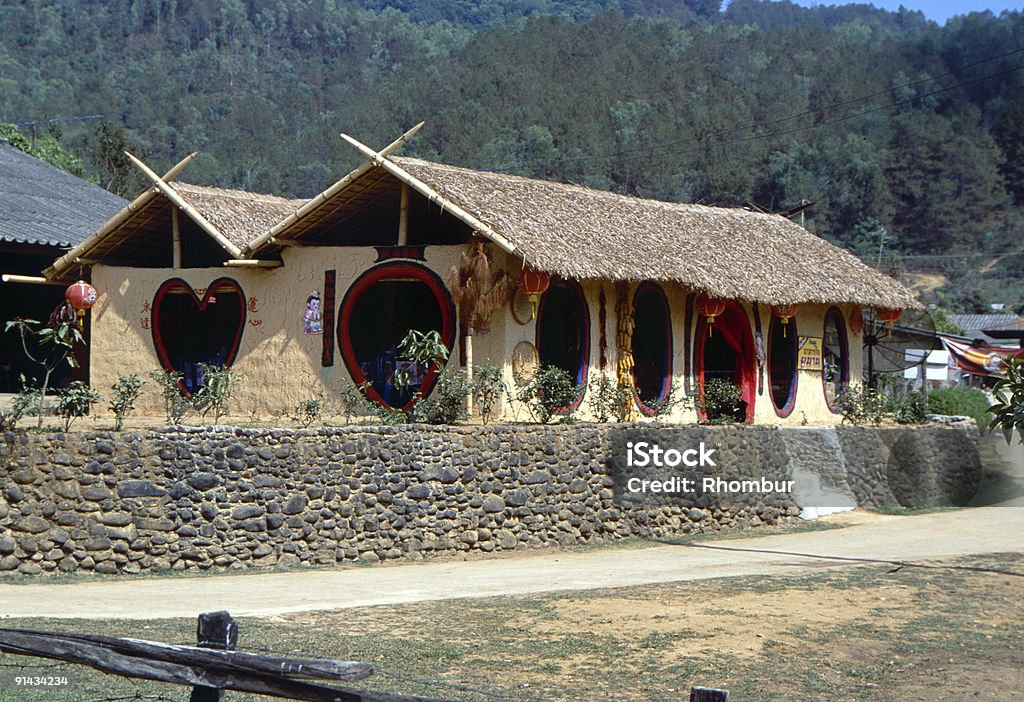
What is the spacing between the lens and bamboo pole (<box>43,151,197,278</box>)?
1942cm

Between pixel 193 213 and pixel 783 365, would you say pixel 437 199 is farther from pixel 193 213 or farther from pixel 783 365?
pixel 783 365

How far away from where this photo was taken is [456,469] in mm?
15406

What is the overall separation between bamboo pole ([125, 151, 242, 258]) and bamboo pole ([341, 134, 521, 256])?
257 cm

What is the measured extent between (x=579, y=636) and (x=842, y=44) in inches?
3781

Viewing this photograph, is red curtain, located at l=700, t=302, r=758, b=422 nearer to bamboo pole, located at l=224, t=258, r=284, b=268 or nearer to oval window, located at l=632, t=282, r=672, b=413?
oval window, located at l=632, t=282, r=672, b=413

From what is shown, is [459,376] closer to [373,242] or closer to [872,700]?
[373,242]

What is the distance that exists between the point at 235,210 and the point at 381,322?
11.7ft

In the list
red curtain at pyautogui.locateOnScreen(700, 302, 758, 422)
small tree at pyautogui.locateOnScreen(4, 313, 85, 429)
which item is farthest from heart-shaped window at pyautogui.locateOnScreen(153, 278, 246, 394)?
red curtain at pyautogui.locateOnScreen(700, 302, 758, 422)

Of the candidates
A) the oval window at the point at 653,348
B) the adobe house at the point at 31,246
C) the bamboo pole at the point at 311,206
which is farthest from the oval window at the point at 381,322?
the adobe house at the point at 31,246

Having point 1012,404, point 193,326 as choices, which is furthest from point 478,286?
point 1012,404

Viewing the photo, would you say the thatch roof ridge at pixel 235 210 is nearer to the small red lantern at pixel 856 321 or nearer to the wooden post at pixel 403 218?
the wooden post at pixel 403 218

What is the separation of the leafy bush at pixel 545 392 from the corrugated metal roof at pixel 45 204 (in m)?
10.1

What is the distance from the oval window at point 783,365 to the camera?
72.3ft

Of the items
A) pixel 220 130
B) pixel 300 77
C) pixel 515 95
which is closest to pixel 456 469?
pixel 515 95
